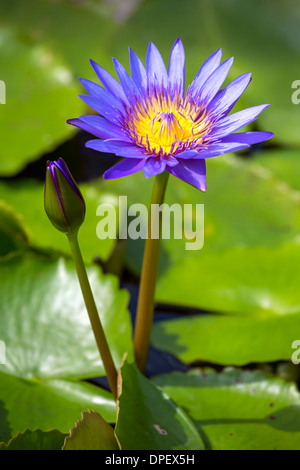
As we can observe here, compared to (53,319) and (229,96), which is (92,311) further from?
(229,96)

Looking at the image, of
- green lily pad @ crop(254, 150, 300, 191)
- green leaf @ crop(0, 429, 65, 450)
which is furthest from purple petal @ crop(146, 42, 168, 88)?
green lily pad @ crop(254, 150, 300, 191)

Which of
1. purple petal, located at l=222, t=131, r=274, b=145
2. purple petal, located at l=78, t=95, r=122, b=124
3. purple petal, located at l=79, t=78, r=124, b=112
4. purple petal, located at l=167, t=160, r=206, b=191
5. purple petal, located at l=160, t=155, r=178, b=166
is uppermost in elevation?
purple petal, located at l=79, t=78, r=124, b=112

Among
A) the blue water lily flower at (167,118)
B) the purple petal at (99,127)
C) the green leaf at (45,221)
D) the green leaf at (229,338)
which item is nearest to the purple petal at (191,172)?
the blue water lily flower at (167,118)

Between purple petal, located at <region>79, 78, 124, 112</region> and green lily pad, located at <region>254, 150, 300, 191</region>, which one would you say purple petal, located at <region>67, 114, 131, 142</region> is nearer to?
purple petal, located at <region>79, 78, 124, 112</region>

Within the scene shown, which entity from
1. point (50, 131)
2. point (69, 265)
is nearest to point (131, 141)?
point (69, 265)

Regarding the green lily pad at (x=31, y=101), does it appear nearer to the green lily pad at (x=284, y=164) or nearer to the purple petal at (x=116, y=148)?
the green lily pad at (x=284, y=164)
